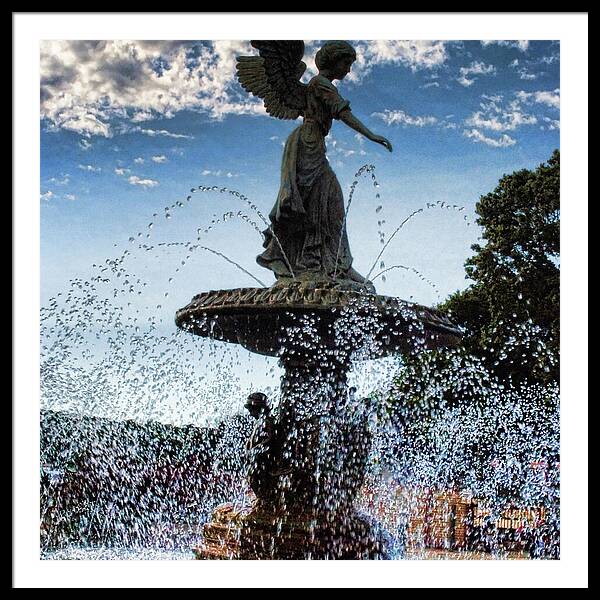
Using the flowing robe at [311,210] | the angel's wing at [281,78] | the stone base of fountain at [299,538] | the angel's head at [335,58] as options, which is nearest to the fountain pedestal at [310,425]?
the stone base of fountain at [299,538]

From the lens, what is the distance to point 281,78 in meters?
8.31

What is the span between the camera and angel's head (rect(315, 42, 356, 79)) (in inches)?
317

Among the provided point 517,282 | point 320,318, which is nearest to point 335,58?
point 320,318

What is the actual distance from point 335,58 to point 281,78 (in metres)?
0.55

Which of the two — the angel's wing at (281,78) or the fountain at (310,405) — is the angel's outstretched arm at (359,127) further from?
the angel's wing at (281,78)

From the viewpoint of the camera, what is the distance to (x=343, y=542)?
22.3 ft

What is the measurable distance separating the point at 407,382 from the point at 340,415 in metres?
8.21

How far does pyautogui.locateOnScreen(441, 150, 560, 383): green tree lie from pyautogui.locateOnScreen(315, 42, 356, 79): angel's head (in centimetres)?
912

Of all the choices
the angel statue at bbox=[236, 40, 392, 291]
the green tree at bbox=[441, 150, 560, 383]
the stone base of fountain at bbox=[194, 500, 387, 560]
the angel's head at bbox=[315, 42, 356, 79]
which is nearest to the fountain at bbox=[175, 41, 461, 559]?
the stone base of fountain at bbox=[194, 500, 387, 560]

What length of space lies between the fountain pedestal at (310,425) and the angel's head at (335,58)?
242 cm

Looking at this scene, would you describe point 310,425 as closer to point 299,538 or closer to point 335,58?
point 299,538

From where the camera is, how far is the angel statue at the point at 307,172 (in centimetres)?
795

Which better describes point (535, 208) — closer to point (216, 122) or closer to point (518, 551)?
point (216, 122)
